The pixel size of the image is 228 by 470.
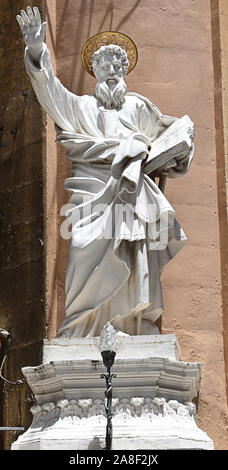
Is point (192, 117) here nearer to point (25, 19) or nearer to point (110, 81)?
point (110, 81)

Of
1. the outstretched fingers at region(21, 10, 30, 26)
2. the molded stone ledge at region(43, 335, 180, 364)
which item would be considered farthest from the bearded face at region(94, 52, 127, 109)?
the molded stone ledge at region(43, 335, 180, 364)

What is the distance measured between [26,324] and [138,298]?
5.30 ft

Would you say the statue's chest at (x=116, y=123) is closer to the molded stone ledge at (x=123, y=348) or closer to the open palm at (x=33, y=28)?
the open palm at (x=33, y=28)

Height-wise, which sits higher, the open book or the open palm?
the open palm

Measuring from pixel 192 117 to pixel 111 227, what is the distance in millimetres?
1830

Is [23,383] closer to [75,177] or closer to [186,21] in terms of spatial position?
[75,177]

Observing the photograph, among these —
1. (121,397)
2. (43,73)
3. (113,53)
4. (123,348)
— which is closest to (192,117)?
(113,53)

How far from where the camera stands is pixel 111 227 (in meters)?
5.70

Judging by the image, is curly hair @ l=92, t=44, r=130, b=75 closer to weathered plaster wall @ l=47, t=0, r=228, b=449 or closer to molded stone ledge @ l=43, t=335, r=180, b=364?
weathered plaster wall @ l=47, t=0, r=228, b=449

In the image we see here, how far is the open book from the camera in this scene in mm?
5852

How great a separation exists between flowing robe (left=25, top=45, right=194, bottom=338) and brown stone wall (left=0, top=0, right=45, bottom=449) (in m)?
1.24

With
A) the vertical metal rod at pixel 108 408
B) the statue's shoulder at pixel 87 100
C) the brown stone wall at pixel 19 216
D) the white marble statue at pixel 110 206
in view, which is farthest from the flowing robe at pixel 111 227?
the brown stone wall at pixel 19 216

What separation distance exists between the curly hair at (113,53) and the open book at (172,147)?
56cm
